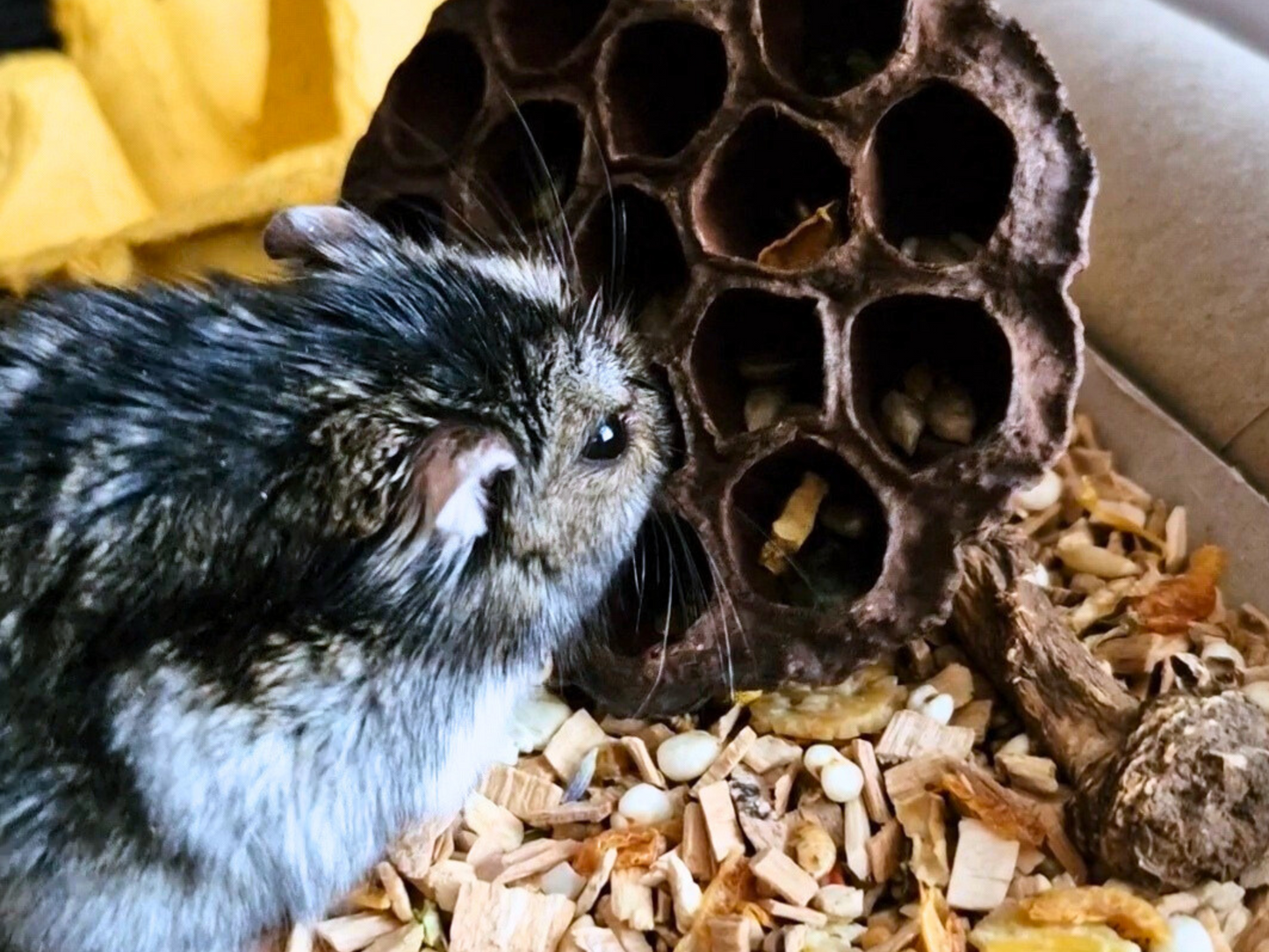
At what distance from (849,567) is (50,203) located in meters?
1.28

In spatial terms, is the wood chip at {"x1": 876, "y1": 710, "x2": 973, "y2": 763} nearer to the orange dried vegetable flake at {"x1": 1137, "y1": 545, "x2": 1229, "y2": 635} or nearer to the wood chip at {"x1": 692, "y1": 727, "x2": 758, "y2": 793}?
the wood chip at {"x1": 692, "y1": 727, "x2": 758, "y2": 793}

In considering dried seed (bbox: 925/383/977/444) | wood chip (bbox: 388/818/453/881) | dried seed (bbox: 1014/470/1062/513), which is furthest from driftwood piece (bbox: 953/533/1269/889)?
wood chip (bbox: 388/818/453/881)

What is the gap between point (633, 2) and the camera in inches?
61.4

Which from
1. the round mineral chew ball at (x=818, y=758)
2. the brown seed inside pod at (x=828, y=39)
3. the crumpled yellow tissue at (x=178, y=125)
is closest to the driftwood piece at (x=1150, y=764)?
the round mineral chew ball at (x=818, y=758)

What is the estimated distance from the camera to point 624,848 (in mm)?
1566

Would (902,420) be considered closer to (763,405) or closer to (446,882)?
(763,405)

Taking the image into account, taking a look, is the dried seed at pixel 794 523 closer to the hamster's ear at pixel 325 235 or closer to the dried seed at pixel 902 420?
the dried seed at pixel 902 420

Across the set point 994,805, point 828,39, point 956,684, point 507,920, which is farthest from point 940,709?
point 828,39

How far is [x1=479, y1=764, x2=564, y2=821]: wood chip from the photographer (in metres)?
1.64

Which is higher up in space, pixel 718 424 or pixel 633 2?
pixel 633 2

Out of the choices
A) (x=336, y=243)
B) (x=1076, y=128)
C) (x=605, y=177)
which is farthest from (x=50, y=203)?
(x=1076, y=128)

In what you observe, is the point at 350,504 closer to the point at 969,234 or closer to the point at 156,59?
the point at 969,234

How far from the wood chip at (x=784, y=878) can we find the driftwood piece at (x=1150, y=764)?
12.1 inches

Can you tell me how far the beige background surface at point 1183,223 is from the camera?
6.31 feet
